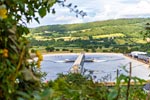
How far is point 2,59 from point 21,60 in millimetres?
38

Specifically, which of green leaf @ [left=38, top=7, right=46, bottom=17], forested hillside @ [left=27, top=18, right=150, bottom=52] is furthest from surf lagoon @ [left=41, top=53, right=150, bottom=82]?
forested hillside @ [left=27, top=18, right=150, bottom=52]

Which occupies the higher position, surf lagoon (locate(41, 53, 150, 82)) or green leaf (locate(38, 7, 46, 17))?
green leaf (locate(38, 7, 46, 17))

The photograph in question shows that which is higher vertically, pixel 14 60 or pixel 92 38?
pixel 14 60

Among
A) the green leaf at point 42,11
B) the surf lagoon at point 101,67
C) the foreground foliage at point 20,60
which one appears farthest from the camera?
the surf lagoon at point 101,67

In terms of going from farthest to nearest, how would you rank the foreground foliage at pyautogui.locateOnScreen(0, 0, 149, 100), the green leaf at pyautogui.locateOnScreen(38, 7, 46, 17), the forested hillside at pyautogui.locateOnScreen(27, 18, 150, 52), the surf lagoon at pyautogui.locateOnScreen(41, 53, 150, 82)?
the forested hillside at pyautogui.locateOnScreen(27, 18, 150, 52) → the surf lagoon at pyautogui.locateOnScreen(41, 53, 150, 82) → the green leaf at pyautogui.locateOnScreen(38, 7, 46, 17) → the foreground foliage at pyautogui.locateOnScreen(0, 0, 149, 100)

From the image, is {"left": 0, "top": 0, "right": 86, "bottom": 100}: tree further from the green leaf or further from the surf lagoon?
the surf lagoon

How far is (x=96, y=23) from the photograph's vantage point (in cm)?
5938

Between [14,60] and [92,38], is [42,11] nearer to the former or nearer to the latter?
[14,60]

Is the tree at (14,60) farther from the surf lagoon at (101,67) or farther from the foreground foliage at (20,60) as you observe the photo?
the surf lagoon at (101,67)

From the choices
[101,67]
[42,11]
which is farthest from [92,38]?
[42,11]

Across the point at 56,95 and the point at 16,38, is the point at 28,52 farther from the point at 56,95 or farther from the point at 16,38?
the point at 56,95

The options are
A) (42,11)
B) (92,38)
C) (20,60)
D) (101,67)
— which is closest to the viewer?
(20,60)

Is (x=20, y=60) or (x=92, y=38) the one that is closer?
(x=20, y=60)

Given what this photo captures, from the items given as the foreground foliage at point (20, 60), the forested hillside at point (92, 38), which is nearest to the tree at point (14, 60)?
the foreground foliage at point (20, 60)
